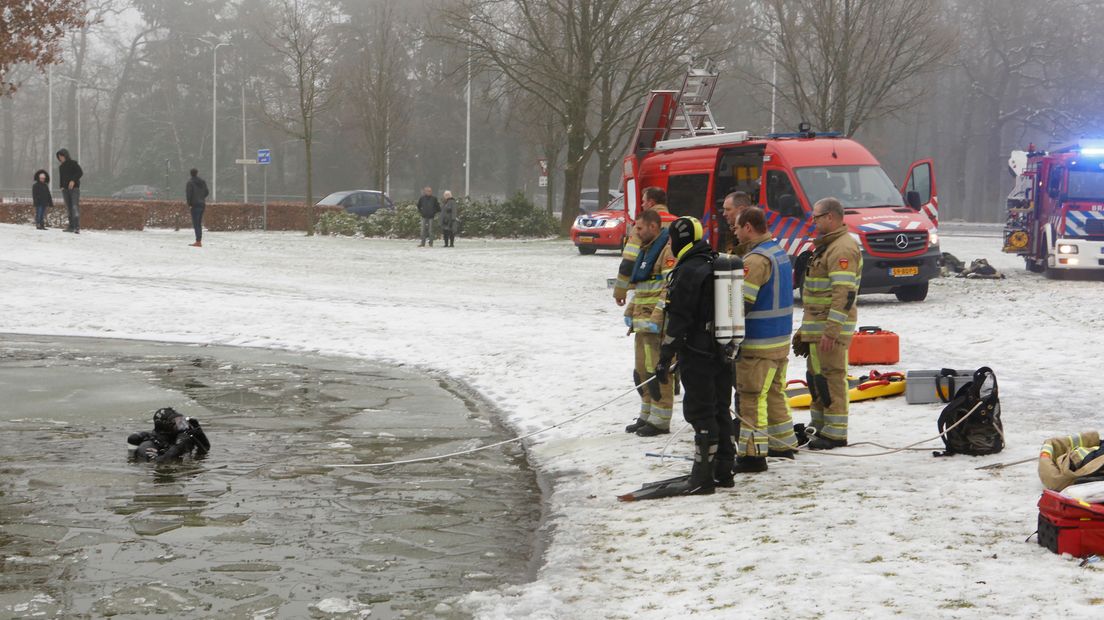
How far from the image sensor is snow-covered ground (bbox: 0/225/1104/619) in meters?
5.73

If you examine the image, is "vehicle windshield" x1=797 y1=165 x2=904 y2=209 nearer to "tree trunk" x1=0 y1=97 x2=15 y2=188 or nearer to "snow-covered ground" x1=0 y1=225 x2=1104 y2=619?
"snow-covered ground" x1=0 y1=225 x2=1104 y2=619

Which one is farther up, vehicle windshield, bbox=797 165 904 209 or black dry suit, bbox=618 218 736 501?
vehicle windshield, bbox=797 165 904 209

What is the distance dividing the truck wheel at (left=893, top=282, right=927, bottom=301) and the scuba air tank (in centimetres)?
1282

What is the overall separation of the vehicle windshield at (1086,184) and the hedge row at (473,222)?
21.4 m

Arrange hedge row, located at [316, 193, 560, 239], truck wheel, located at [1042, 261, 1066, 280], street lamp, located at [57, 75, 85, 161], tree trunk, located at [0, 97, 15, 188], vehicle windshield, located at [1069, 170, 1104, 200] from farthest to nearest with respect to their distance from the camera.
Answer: tree trunk, located at [0, 97, 15, 188], street lamp, located at [57, 75, 85, 161], hedge row, located at [316, 193, 560, 239], truck wheel, located at [1042, 261, 1066, 280], vehicle windshield, located at [1069, 170, 1104, 200]

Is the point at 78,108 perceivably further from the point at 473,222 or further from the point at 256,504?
the point at 256,504

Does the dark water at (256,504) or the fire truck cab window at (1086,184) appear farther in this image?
the fire truck cab window at (1086,184)

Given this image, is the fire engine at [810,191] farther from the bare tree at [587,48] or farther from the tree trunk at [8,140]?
the tree trunk at [8,140]

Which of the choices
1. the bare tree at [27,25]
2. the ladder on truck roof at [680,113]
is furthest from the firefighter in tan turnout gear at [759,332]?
the bare tree at [27,25]

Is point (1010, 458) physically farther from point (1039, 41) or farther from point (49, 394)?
point (1039, 41)

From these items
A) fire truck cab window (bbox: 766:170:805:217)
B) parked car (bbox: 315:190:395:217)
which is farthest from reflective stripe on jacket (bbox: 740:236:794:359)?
parked car (bbox: 315:190:395:217)

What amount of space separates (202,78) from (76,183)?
5190 centimetres

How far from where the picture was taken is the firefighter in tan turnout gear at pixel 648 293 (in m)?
9.52

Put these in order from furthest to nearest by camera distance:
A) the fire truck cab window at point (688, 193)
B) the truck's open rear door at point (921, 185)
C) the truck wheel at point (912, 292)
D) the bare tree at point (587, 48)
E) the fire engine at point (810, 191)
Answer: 1. the bare tree at point (587, 48)
2. the fire truck cab window at point (688, 193)
3. the truck's open rear door at point (921, 185)
4. the truck wheel at point (912, 292)
5. the fire engine at point (810, 191)
